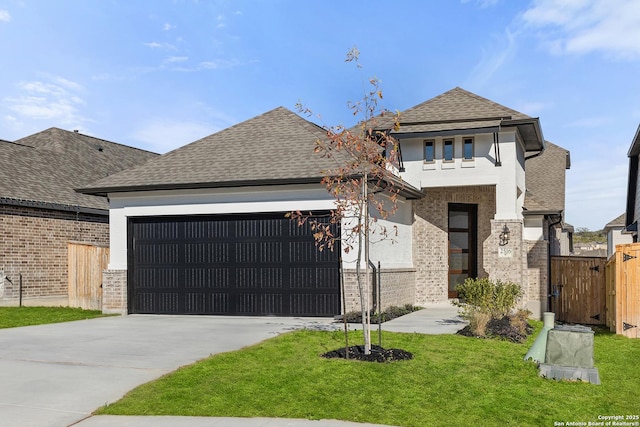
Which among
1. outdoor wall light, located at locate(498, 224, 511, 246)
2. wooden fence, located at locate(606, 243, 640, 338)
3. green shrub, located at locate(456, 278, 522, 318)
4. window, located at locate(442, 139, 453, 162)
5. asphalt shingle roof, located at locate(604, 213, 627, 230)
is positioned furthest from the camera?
asphalt shingle roof, located at locate(604, 213, 627, 230)

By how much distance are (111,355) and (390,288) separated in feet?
29.1

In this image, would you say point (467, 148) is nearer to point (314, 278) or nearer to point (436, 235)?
point (436, 235)

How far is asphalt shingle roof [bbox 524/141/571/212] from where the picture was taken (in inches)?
825

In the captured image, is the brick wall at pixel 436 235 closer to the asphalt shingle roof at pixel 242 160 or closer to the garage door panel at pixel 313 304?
the asphalt shingle roof at pixel 242 160

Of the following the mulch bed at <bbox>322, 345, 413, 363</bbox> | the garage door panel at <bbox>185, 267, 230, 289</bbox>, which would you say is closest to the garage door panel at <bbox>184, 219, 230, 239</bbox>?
the garage door panel at <bbox>185, 267, 230, 289</bbox>

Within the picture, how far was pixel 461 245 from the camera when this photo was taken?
2056 cm

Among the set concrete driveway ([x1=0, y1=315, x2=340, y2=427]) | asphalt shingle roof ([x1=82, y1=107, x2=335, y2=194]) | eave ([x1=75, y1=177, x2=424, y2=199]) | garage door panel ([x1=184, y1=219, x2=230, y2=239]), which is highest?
asphalt shingle roof ([x1=82, y1=107, x2=335, y2=194])

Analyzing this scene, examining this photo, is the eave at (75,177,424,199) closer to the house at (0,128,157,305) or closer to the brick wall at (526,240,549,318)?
the brick wall at (526,240,549,318)

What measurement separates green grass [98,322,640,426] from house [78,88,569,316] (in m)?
6.07

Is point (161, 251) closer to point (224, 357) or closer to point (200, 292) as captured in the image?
point (200, 292)

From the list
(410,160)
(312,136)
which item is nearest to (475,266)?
(410,160)

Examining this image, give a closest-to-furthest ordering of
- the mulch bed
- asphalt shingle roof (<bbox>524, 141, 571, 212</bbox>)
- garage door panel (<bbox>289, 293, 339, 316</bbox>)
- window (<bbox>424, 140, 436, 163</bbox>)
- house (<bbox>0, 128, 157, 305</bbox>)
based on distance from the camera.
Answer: the mulch bed < garage door panel (<bbox>289, 293, 339, 316</bbox>) < window (<bbox>424, 140, 436, 163</bbox>) < house (<bbox>0, 128, 157, 305</bbox>) < asphalt shingle roof (<bbox>524, 141, 571, 212</bbox>)

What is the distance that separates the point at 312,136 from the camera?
1891 cm

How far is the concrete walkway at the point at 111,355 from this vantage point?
22.5ft
